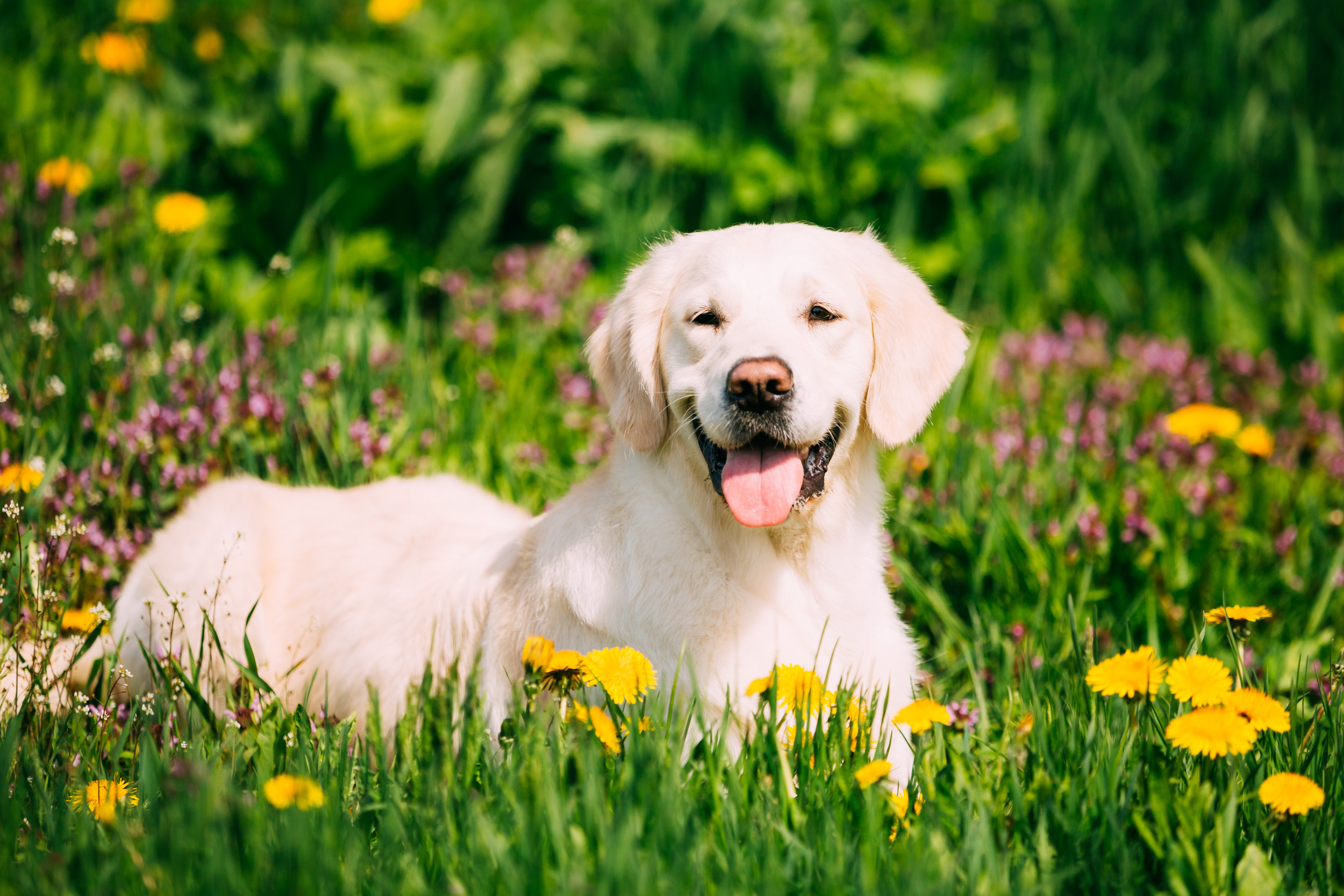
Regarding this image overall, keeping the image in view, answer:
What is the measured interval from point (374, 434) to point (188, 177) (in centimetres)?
238

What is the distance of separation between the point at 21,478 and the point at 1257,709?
2934 mm

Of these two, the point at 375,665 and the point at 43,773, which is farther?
the point at 375,665

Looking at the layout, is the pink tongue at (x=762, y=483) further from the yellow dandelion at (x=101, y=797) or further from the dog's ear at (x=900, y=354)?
the yellow dandelion at (x=101, y=797)

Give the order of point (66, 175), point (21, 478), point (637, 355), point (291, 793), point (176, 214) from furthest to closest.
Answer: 1. point (176, 214)
2. point (66, 175)
3. point (21, 478)
4. point (637, 355)
5. point (291, 793)

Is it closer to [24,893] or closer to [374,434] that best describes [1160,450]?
[374,434]

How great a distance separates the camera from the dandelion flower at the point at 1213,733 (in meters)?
1.71

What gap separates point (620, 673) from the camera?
6.28 feet

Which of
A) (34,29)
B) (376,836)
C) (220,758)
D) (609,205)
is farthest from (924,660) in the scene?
(34,29)

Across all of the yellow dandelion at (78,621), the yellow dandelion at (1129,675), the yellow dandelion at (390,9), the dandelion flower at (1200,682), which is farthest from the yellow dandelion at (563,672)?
the yellow dandelion at (390,9)

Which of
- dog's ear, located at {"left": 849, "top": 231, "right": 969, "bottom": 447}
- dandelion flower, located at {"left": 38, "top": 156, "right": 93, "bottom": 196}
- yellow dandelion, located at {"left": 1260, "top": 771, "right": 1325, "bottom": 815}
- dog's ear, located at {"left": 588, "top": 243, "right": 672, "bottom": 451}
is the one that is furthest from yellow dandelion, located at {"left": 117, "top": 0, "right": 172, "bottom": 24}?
yellow dandelion, located at {"left": 1260, "top": 771, "right": 1325, "bottom": 815}

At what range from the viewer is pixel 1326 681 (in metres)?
2.44

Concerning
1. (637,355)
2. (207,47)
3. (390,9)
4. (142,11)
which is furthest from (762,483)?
(207,47)

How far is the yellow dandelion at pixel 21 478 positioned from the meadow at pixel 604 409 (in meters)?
0.02

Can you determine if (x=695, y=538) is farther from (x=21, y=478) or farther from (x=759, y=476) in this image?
A: (x=21, y=478)
